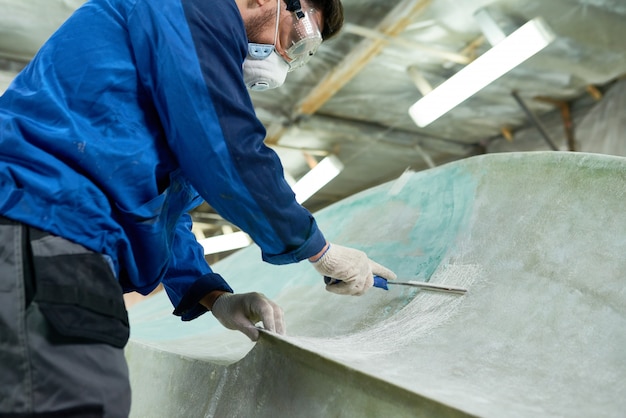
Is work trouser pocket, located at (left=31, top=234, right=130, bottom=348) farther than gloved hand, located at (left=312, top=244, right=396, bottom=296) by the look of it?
No

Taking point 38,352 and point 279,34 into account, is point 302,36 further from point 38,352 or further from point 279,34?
point 38,352

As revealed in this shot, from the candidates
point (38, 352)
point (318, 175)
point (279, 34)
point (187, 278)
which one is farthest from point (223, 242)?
point (38, 352)

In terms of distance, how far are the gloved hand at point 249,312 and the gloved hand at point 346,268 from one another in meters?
0.13

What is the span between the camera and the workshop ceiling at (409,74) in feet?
9.77

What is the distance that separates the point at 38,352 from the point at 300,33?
0.78 metres

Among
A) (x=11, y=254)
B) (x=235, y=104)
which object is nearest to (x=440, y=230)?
(x=235, y=104)

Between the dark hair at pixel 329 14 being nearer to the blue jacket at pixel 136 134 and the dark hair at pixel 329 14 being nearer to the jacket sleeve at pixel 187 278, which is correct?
the blue jacket at pixel 136 134

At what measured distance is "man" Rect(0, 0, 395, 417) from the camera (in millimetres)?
672

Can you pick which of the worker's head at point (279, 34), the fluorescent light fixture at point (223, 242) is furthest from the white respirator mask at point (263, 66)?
the fluorescent light fixture at point (223, 242)

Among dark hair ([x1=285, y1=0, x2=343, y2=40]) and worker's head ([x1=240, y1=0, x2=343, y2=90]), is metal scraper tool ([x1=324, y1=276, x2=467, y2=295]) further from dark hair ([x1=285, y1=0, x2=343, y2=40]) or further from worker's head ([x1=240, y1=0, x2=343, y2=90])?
dark hair ([x1=285, y1=0, x2=343, y2=40])

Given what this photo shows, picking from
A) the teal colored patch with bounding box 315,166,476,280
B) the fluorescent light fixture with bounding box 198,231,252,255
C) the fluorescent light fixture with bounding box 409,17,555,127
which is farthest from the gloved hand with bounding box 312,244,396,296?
the fluorescent light fixture with bounding box 198,231,252,255

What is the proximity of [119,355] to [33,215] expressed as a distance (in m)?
0.23

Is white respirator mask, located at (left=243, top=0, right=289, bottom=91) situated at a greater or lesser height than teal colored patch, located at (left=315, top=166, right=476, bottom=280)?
greater

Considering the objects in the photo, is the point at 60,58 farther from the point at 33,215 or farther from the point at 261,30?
the point at 261,30
